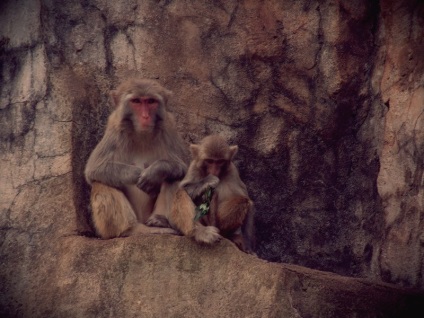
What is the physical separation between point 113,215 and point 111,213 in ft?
0.08

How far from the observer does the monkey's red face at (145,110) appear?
280 inches

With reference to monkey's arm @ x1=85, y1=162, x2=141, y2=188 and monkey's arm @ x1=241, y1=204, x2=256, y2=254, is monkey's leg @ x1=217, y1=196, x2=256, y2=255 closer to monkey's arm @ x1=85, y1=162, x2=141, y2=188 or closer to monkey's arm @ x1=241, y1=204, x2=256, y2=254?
monkey's arm @ x1=241, y1=204, x2=256, y2=254

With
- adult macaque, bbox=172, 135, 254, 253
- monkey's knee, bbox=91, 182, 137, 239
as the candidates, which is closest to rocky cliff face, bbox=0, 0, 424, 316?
monkey's knee, bbox=91, 182, 137, 239

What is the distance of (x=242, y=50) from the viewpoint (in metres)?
8.19

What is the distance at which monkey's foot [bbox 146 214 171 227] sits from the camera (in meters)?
7.00

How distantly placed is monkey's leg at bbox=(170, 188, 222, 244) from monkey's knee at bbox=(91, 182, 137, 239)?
39 cm

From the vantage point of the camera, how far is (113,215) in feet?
22.8

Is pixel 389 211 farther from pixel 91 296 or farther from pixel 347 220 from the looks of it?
pixel 91 296

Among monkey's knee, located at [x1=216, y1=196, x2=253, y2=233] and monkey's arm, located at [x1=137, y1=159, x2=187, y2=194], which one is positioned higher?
monkey's arm, located at [x1=137, y1=159, x2=187, y2=194]

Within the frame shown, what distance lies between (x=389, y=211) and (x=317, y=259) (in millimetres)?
1114

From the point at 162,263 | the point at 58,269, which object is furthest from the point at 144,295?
the point at 58,269

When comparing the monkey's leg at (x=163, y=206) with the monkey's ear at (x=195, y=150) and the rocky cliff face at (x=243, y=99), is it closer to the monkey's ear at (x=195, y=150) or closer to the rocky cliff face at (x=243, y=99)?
the monkey's ear at (x=195, y=150)

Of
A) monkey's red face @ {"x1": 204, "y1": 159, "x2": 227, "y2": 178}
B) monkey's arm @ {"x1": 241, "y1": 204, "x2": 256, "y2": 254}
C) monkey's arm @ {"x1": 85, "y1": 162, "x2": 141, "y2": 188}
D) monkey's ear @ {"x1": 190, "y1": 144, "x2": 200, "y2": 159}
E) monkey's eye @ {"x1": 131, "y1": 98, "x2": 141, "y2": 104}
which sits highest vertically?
monkey's eye @ {"x1": 131, "y1": 98, "x2": 141, "y2": 104}

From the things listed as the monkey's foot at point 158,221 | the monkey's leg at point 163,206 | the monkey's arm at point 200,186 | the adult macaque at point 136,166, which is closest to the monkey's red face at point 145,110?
the adult macaque at point 136,166
